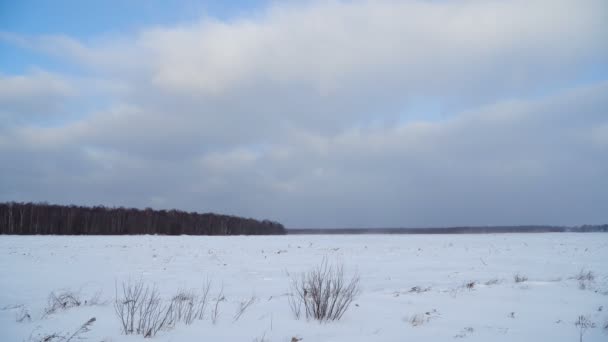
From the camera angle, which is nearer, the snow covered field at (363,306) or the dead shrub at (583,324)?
the snow covered field at (363,306)

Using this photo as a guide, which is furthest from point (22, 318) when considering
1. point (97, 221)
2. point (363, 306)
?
point (97, 221)

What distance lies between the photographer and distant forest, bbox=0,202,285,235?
2183 inches

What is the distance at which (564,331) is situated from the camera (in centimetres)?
539

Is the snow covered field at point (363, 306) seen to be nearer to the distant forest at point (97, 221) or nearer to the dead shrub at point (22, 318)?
the dead shrub at point (22, 318)

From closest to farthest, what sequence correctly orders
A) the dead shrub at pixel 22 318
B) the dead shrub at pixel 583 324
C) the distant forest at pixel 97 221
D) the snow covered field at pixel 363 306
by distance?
the snow covered field at pixel 363 306 < the dead shrub at pixel 583 324 < the dead shrub at pixel 22 318 < the distant forest at pixel 97 221

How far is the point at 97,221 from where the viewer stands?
62.7 meters

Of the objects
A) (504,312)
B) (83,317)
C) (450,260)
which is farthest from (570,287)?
(83,317)

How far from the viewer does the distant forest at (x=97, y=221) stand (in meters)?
55.4

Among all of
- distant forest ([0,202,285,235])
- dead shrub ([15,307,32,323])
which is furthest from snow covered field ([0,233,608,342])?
distant forest ([0,202,285,235])

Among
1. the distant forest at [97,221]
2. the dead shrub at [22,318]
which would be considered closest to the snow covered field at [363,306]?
the dead shrub at [22,318]

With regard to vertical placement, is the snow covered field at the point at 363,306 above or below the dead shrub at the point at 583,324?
below

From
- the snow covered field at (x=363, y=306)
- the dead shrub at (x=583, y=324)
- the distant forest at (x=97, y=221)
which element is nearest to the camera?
the snow covered field at (x=363, y=306)

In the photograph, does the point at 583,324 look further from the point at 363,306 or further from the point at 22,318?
the point at 22,318

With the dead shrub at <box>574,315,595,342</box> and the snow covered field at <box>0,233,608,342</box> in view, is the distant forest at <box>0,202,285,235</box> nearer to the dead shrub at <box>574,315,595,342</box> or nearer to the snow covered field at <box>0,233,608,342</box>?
the snow covered field at <box>0,233,608,342</box>
